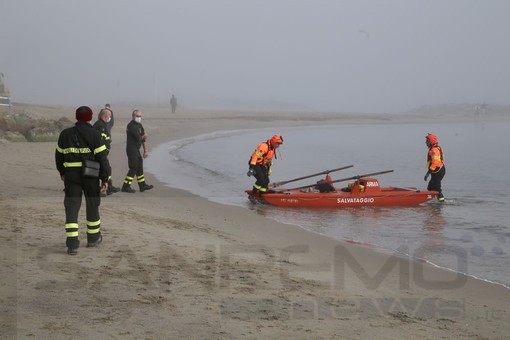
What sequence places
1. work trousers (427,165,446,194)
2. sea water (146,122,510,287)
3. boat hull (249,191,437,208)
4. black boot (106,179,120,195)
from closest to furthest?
sea water (146,122,510,287) < black boot (106,179,120,195) < boat hull (249,191,437,208) < work trousers (427,165,446,194)

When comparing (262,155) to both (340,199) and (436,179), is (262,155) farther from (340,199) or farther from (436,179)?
(436,179)

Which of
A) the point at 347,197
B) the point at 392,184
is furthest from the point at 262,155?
the point at 392,184

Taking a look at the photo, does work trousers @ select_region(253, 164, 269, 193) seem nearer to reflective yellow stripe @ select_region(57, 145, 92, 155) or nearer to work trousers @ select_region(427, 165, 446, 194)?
work trousers @ select_region(427, 165, 446, 194)

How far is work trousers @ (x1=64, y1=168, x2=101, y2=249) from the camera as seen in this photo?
6512 mm

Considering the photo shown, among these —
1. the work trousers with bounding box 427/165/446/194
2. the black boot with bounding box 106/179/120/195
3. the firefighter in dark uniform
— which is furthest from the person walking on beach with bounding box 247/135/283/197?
the firefighter in dark uniform

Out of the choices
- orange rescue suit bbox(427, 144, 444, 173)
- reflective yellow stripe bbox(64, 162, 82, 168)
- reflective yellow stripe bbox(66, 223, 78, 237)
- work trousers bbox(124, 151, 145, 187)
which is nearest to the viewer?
reflective yellow stripe bbox(66, 223, 78, 237)

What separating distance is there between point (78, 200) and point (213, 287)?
73.7 inches

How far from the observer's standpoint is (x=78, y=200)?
6629 millimetres

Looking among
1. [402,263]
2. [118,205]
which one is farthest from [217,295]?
[118,205]

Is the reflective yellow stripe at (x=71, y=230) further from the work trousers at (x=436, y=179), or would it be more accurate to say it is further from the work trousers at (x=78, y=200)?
the work trousers at (x=436, y=179)

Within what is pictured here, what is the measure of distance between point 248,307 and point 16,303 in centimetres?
184

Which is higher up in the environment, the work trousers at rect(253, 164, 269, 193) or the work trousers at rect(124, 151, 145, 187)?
the work trousers at rect(124, 151, 145, 187)

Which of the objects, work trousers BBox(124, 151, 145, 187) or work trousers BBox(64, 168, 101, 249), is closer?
work trousers BBox(64, 168, 101, 249)

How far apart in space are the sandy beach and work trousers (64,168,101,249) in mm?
211
